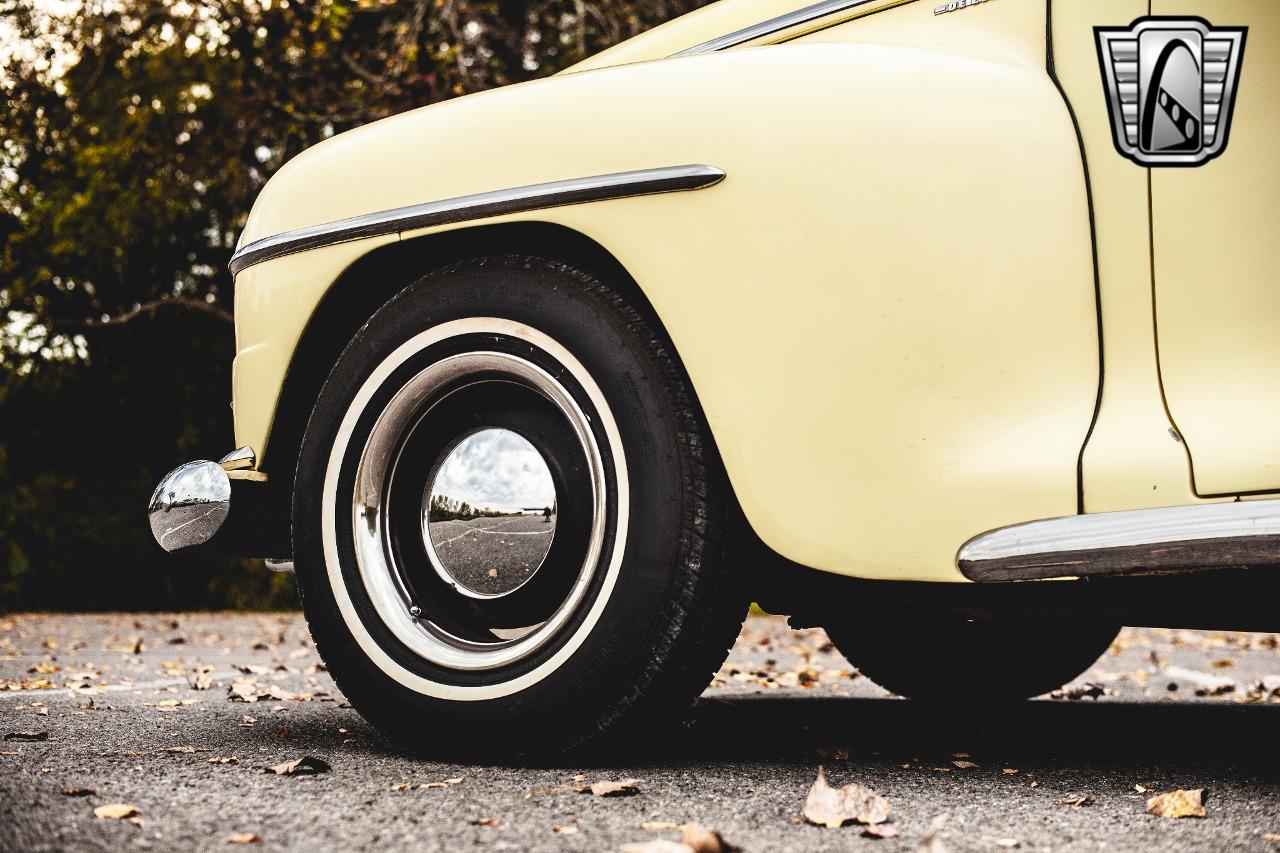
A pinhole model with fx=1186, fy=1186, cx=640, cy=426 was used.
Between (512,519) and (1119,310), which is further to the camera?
(512,519)

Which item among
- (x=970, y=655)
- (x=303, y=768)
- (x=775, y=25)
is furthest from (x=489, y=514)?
(x=970, y=655)

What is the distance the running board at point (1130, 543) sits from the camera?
1.70 m

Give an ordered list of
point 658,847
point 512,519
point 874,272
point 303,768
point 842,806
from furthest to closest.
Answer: point 512,519
point 303,768
point 874,272
point 842,806
point 658,847

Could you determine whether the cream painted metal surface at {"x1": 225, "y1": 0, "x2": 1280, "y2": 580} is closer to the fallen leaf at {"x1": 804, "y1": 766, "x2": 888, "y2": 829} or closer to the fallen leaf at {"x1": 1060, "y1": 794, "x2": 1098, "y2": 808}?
the fallen leaf at {"x1": 804, "y1": 766, "x2": 888, "y2": 829}

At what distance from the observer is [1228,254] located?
1.83m

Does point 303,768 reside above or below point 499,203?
below

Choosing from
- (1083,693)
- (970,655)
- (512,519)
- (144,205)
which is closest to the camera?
(512,519)

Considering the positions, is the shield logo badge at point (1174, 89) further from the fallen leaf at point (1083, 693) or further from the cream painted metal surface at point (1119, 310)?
the fallen leaf at point (1083, 693)

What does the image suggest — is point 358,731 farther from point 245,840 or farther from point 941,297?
point 941,297

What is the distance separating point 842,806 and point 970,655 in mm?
1504

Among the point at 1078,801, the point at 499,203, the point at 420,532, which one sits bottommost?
the point at 1078,801

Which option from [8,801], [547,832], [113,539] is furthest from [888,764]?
[113,539]

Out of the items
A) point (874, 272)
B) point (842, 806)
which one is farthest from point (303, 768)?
point (874, 272)

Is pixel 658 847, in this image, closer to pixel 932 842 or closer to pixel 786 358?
pixel 932 842
